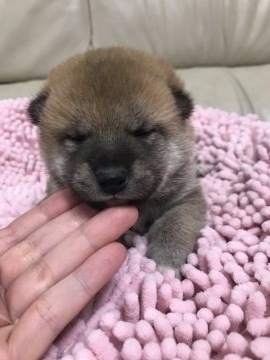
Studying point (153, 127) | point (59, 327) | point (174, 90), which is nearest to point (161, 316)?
point (59, 327)

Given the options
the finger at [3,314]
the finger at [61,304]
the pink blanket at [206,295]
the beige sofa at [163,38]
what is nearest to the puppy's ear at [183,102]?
the pink blanket at [206,295]

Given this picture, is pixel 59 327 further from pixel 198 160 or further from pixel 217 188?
pixel 198 160

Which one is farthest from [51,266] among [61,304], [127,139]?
[127,139]

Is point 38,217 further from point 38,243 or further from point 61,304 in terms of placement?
point 61,304

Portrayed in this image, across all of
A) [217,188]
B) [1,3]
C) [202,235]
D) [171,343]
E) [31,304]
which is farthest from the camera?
[1,3]

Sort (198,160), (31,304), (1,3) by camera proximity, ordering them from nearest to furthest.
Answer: (31,304), (198,160), (1,3)

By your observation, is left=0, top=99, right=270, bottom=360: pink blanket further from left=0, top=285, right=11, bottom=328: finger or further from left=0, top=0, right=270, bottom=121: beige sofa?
left=0, top=0, right=270, bottom=121: beige sofa

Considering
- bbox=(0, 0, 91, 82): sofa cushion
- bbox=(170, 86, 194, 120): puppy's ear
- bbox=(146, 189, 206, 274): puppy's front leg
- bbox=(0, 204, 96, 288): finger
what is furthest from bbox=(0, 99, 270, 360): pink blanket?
bbox=(0, 0, 91, 82): sofa cushion

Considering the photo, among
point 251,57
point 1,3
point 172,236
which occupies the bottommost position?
point 251,57
